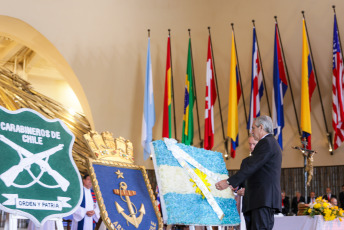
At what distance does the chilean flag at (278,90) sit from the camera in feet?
34.6

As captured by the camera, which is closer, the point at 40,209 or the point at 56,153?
the point at 40,209

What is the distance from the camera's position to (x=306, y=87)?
10492 mm

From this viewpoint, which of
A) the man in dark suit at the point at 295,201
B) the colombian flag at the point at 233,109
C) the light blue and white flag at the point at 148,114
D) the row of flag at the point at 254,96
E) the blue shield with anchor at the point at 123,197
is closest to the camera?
the blue shield with anchor at the point at 123,197

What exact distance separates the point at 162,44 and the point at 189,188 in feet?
27.8

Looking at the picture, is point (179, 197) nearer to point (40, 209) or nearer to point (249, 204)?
point (249, 204)

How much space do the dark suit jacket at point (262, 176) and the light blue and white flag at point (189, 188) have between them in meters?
0.34

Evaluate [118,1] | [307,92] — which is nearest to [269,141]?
[307,92]

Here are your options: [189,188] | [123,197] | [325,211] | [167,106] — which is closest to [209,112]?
[167,106]

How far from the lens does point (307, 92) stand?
1049 centimetres

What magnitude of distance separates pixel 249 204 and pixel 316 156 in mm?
7637

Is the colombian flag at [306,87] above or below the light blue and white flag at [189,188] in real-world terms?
above

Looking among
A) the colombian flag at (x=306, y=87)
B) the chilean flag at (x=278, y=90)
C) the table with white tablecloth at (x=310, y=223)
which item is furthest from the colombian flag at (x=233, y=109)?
the table with white tablecloth at (x=310, y=223)

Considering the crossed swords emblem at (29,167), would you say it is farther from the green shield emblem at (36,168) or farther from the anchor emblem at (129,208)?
the anchor emblem at (129,208)

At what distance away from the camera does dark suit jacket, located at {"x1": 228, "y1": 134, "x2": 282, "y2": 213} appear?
3.79 meters
